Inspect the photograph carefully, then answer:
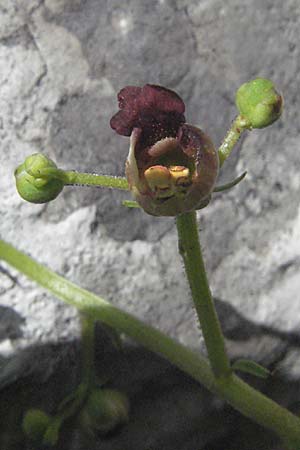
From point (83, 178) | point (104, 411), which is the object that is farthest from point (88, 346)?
point (83, 178)

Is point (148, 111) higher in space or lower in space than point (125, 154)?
higher

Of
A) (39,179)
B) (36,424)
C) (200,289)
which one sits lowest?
(36,424)

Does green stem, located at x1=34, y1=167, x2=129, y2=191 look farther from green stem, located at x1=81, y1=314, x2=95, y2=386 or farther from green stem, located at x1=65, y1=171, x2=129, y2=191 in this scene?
green stem, located at x1=81, y1=314, x2=95, y2=386

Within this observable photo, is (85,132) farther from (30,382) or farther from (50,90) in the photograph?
(30,382)

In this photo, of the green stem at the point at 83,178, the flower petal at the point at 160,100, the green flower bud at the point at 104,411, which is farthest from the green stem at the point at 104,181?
the green flower bud at the point at 104,411

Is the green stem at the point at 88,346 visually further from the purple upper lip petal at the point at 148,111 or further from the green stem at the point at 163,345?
the purple upper lip petal at the point at 148,111

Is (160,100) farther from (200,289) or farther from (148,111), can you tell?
(200,289)


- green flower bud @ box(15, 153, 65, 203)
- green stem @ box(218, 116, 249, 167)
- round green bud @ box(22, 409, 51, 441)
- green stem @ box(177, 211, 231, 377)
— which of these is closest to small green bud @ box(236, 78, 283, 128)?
green stem @ box(218, 116, 249, 167)
